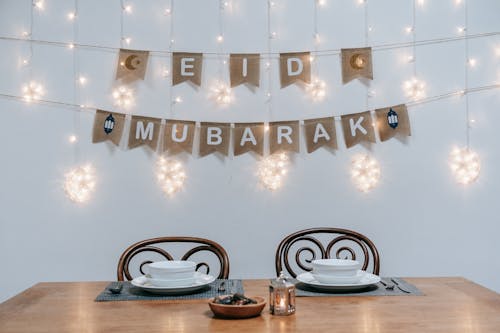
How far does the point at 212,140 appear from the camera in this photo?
8.91ft

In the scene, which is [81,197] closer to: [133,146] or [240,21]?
[133,146]

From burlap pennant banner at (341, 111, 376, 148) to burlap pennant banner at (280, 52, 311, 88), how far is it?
0.32 metres

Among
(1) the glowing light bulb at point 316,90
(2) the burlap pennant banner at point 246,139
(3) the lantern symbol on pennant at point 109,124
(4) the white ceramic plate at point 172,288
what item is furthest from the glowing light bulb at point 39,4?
(4) the white ceramic plate at point 172,288

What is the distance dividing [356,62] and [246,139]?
770mm

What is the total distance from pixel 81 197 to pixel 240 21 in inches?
52.8

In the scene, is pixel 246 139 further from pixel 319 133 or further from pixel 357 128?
pixel 357 128

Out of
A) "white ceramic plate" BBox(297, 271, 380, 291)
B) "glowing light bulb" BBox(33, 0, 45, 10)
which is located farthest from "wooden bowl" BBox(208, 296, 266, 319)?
"glowing light bulb" BBox(33, 0, 45, 10)

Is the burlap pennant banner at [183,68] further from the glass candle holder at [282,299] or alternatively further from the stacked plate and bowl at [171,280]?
the glass candle holder at [282,299]

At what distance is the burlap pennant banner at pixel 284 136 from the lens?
2.72 m

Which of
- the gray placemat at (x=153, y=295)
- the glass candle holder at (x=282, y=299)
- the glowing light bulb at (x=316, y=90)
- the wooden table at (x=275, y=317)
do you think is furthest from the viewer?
the glowing light bulb at (x=316, y=90)

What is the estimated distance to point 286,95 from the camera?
278 cm

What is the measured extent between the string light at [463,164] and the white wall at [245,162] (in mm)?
46

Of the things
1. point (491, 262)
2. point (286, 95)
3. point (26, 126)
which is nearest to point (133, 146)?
point (26, 126)

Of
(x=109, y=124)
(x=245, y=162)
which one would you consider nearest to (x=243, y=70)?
(x=245, y=162)
